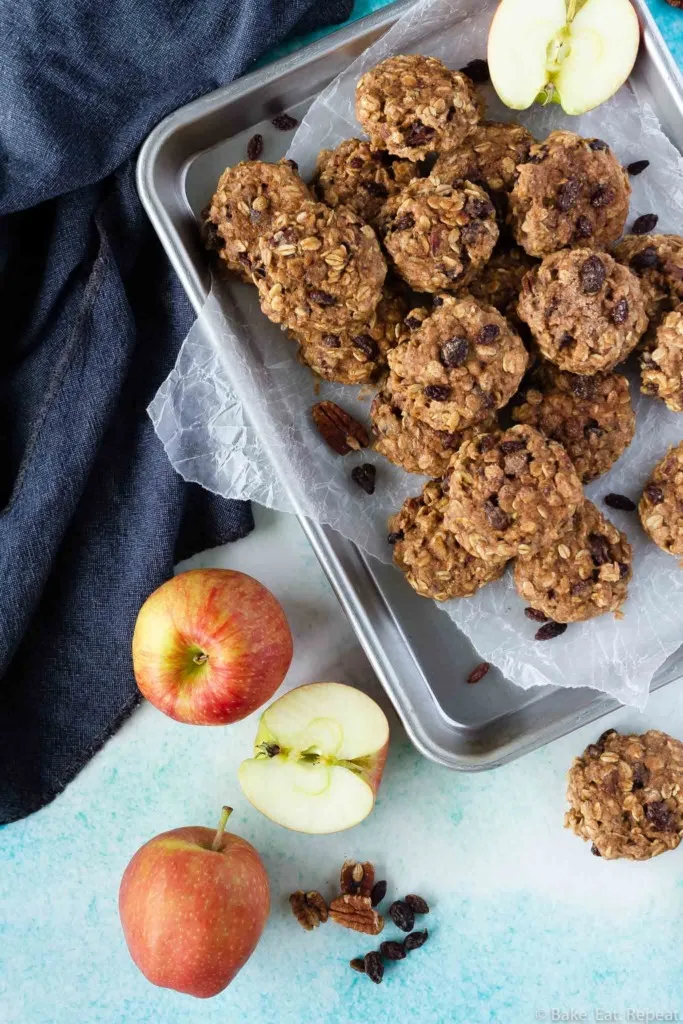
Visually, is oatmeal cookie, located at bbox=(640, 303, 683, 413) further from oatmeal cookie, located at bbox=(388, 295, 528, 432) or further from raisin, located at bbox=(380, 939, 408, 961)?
raisin, located at bbox=(380, 939, 408, 961)

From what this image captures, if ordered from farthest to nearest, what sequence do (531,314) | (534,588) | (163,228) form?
(163,228)
(534,588)
(531,314)

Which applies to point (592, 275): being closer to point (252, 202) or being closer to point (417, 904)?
point (252, 202)

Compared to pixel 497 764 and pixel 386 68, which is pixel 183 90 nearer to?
pixel 386 68

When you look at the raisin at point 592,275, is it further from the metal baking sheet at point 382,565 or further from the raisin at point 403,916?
the raisin at point 403,916

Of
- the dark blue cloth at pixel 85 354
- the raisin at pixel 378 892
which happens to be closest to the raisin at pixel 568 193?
the dark blue cloth at pixel 85 354

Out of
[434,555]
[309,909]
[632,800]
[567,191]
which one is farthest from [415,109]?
[309,909]

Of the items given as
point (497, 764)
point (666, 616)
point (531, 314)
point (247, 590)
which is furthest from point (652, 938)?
point (531, 314)
